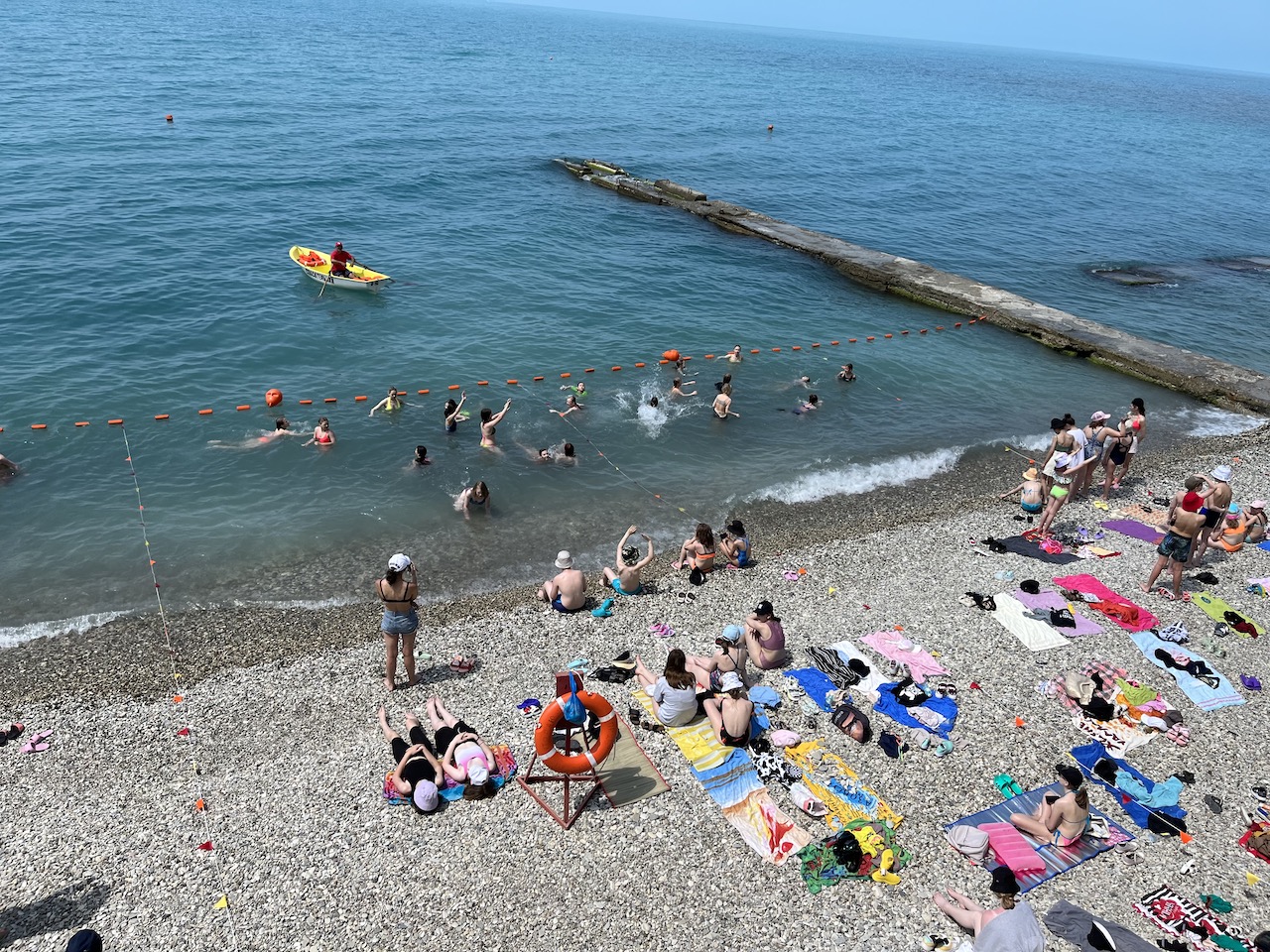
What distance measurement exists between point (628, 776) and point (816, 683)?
346 cm

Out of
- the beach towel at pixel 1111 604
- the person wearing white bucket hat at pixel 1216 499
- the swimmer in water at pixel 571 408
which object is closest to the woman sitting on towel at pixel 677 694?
the beach towel at pixel 1111 604

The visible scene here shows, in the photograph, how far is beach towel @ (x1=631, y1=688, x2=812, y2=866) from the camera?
9.59 m

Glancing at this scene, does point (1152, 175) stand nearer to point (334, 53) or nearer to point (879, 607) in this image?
point (879, 607)

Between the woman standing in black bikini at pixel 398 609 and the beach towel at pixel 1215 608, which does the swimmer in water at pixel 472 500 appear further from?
the beach towel at pixel 1215 608

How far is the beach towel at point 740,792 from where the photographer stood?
9594mm

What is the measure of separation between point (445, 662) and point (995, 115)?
115089 millimetres

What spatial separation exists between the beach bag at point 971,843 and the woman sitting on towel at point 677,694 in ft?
11.6

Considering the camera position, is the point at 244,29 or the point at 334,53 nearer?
the point at 334,53

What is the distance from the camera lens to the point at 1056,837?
9.62 m

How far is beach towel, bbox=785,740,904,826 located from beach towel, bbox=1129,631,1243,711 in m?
5.72

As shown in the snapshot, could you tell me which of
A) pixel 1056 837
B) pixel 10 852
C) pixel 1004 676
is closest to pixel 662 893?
pixel 1056 837

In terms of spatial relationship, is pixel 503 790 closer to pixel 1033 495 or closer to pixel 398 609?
pixel 398 609

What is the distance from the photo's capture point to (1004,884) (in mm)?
8445

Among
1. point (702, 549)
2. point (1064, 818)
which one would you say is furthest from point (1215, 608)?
point (702, 549)
